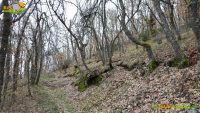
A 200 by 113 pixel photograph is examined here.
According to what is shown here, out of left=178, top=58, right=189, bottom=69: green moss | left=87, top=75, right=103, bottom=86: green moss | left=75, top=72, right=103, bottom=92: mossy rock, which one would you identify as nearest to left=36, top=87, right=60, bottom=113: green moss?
left=75, top=72, right=103, bottom=92: mossy rock

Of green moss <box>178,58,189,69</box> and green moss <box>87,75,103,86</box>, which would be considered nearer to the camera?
green moss <box>178,58,189,69</box>

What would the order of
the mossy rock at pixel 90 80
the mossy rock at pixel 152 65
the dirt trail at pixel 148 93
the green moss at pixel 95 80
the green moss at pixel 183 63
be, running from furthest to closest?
1. the mossy rock at pixel 90 80
2. the green moss at pixel 95 80
3. the mossy rock at pixel 152 65
4. the green moss at pixel 183 63
5. the dirt trail at pixel 148 93

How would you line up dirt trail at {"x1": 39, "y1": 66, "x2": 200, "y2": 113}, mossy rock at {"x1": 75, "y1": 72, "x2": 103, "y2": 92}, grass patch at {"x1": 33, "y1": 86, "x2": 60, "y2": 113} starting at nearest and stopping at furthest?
dirt trail at {"x1": 39, "y1": 66, "x2": 200, "y2": 113} → grass patch at {"x1": 33, "y1": 86, "x2": 60, "y2": 113} → mossy rock at {"x1": 75, "y1": 72, "x2": 103, "y2": 92}

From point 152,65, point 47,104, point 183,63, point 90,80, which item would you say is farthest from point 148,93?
point 90,80

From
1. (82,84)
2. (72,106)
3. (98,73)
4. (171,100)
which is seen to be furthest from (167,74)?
(82,84)

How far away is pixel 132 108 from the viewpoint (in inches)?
419

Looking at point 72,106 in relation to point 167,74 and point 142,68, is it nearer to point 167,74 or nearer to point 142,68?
point 142,68

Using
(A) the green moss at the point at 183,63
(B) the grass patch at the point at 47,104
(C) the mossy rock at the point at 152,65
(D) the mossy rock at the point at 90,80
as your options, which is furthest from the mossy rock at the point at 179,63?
(D) the mossy rock at the point at 90,80

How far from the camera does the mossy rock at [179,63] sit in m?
12.5

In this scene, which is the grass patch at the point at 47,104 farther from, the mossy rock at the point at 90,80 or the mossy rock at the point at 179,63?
the mossy rock at the point at 179,63

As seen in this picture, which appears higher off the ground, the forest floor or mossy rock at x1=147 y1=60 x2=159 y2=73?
mossy rock at x1=147 y1=60 x2=159 y2=73

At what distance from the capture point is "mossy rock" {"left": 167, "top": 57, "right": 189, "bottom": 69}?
41.0 ft

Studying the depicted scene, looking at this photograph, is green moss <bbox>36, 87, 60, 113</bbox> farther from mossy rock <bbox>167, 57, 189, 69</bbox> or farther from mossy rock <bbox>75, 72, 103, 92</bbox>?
mossy rock <bbox>167, 57, 189, 69</bbox>

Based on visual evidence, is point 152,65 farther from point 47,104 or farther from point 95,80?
point 47,104
